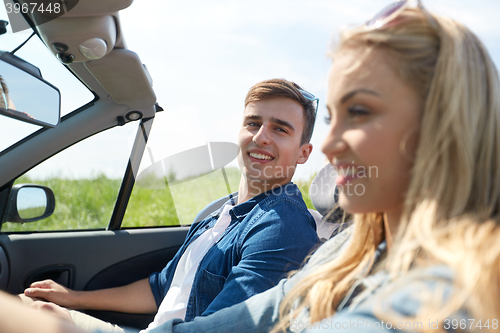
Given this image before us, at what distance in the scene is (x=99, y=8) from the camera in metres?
1.62

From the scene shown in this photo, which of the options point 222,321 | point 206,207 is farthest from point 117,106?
point 222,321

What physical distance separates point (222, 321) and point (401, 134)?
33.5 inches

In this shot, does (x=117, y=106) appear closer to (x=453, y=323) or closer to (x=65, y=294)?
(x=65, y=294)

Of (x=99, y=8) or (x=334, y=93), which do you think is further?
(x=99, y=8)

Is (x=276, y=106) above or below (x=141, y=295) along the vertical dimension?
above

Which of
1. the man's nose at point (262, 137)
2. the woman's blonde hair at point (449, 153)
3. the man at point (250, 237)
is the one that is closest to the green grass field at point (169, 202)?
the man at point (250, 237)

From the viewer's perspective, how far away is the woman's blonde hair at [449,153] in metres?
0.69

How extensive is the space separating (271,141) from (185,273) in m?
1.02

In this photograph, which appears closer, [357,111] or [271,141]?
[357,111]

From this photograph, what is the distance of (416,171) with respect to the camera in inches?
32.7

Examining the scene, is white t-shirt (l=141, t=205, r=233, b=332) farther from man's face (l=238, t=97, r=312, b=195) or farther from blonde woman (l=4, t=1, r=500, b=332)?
blonde woman (l=4, t=1, r=500, b=332)

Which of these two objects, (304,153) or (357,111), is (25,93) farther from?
(357,111)

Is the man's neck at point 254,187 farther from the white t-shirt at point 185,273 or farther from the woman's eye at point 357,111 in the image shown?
the woman's eye at point 357,111

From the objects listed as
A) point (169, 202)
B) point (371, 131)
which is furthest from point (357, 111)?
point (169, 202)
